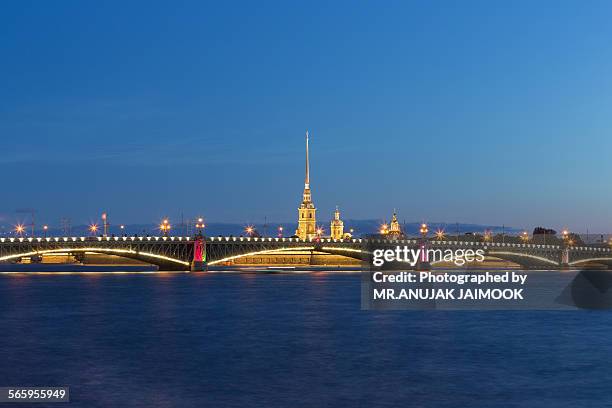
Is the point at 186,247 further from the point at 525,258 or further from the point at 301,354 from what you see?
the point at 301,354

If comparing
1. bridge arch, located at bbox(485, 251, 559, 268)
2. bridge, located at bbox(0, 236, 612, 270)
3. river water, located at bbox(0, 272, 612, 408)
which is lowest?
river water, located at bbox(0, 272, 612, 408)

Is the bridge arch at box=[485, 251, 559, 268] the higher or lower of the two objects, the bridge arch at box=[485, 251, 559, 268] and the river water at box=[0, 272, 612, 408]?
the higher

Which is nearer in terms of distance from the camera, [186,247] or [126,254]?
[126,254]

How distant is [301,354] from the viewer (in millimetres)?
44375

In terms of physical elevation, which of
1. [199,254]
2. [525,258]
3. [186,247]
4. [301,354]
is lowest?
[301,354]

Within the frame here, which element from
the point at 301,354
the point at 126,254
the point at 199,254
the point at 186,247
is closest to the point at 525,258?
the point at 199,254

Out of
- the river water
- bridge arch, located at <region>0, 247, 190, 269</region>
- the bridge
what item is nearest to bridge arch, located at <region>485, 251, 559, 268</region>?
the bridge

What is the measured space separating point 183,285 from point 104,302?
26484mm

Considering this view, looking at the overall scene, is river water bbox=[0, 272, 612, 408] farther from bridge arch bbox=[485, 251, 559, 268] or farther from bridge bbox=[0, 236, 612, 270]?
bridge arch bbox=[485, 251, 559, 268]

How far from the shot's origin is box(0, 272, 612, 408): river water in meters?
33.1

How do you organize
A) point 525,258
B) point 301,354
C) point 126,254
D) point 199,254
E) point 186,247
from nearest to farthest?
point 301,354 → point 126,254 → point 199,254 → point 186,247 → point 525,258

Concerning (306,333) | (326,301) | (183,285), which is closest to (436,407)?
(306,333)

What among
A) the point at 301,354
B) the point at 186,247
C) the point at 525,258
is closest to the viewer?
the point at 301,354

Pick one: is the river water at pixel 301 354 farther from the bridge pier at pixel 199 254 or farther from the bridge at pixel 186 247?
the bridge pier at pixel 199 254
